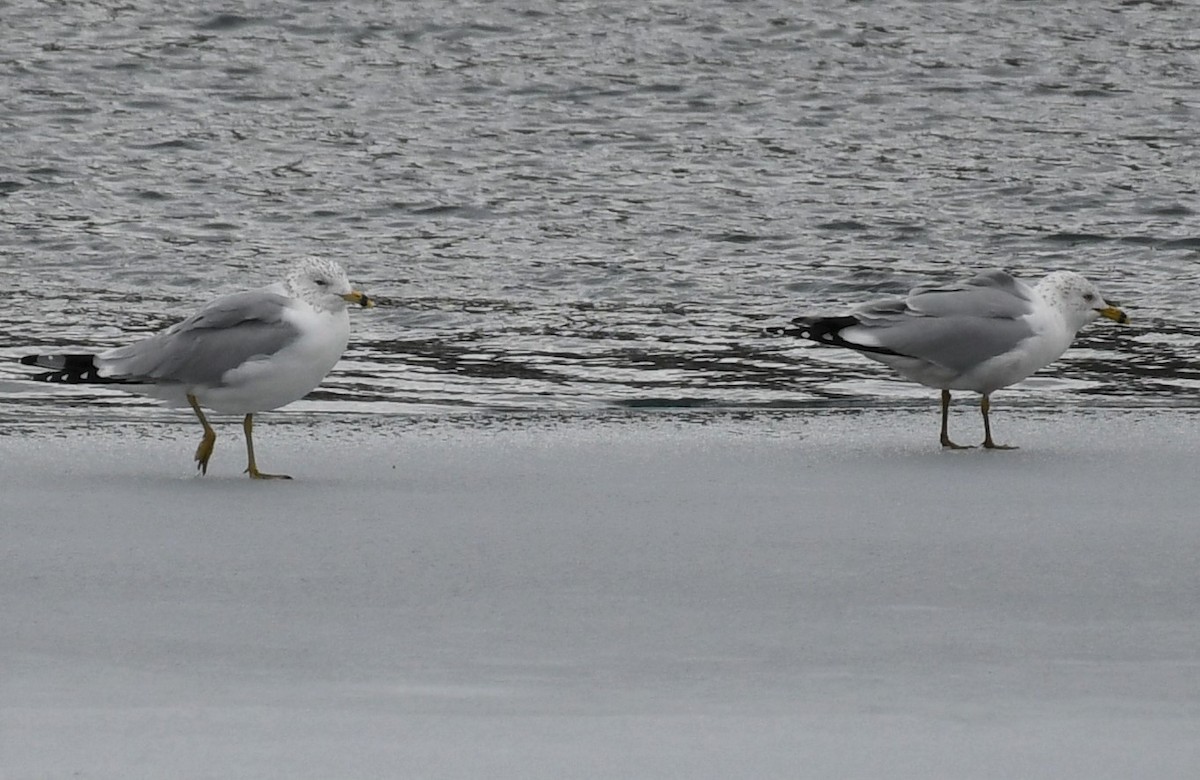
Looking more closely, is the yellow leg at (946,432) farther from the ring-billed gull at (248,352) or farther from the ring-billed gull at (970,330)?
the ring-billed gull at (248,352)

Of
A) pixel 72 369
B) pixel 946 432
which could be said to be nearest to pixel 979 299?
pixel 946 432

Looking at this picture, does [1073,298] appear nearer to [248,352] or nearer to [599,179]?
[248,352]

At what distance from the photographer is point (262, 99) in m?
15.6

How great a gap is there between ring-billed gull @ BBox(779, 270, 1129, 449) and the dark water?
0.82 meters

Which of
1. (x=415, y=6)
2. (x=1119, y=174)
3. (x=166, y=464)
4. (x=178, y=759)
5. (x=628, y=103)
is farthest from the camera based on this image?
(x=415, y=6)

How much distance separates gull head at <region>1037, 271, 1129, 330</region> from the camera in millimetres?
6902

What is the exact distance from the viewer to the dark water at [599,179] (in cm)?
888

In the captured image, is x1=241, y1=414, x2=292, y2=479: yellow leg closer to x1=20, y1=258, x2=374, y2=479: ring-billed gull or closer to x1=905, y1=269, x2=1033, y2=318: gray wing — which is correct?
x1=20, y1=258, x2=374, y2=479: ring-billed gull

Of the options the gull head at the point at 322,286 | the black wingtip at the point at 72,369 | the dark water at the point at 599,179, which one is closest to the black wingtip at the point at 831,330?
the dark water at the point at 599,179

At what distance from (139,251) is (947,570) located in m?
7.55

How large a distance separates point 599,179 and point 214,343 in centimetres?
744

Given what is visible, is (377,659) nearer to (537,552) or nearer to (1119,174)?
(537,552)

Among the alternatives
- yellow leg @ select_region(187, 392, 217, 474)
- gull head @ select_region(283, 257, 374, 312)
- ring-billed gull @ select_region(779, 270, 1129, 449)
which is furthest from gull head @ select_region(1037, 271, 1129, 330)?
yellow leg @ select_region(187, 392, 217, 474)

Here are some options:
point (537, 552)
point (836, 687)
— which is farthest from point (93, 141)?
point (836, 687)
